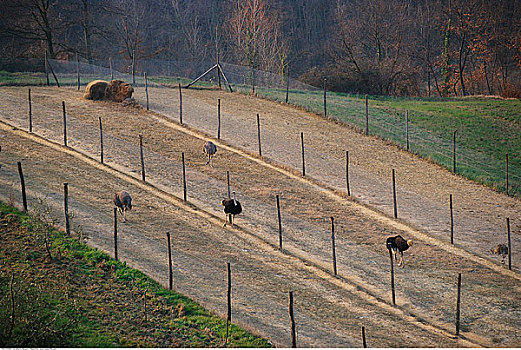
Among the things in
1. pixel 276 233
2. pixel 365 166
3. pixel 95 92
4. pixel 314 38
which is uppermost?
pixel 314 38

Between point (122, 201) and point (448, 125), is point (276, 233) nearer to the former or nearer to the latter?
point (122, 201)

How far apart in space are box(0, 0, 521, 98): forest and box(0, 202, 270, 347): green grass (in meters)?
31.4

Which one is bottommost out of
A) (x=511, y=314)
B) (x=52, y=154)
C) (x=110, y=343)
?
(x=511, y=314)

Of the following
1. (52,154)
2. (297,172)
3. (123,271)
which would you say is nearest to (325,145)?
(297,172)

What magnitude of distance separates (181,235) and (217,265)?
8.41ft

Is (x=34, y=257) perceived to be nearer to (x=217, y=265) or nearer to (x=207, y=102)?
(x=217, y=265)

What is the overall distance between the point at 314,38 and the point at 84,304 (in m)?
84.5

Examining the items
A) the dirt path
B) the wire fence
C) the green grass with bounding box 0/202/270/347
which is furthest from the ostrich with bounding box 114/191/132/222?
the wire fence

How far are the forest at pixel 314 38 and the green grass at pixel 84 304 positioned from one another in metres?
31.4

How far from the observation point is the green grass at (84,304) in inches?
514

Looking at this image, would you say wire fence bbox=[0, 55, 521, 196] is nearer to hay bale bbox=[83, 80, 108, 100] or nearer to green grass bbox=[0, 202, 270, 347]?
hay bale bbox=[83, 80, 108, 100]

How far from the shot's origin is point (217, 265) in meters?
18.5

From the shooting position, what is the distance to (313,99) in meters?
43.5

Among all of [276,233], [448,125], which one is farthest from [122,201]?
[448,125]
